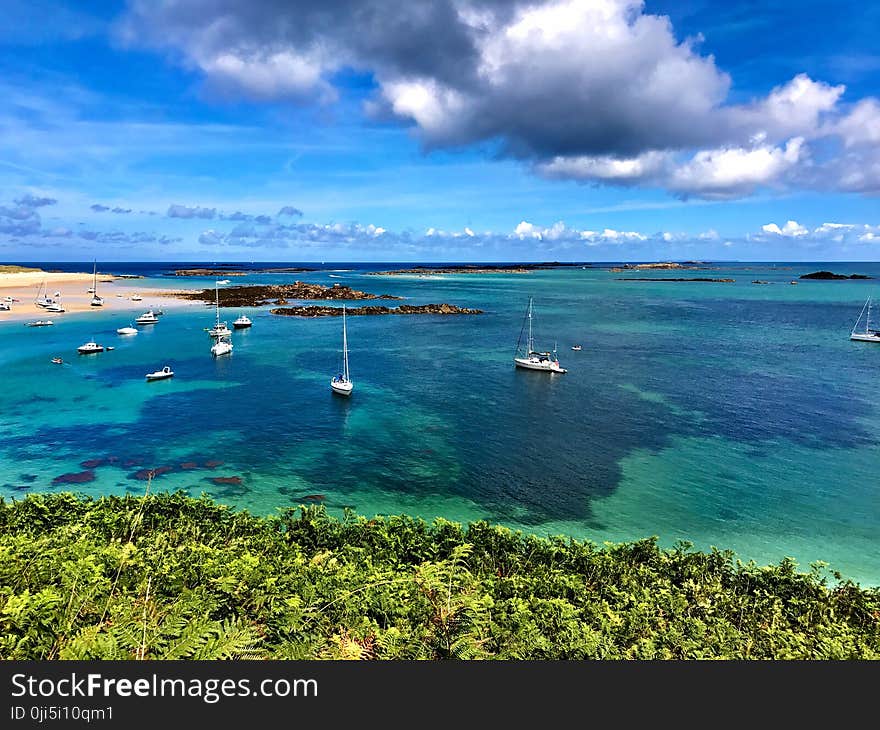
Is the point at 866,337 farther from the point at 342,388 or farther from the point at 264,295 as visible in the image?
the point at 264,295

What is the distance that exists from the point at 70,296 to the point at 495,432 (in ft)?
441

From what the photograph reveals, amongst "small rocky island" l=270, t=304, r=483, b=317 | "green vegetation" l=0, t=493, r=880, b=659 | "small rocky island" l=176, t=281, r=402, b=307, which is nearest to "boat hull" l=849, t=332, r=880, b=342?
"small rocky island" l=270, t=304, r=483, b=317

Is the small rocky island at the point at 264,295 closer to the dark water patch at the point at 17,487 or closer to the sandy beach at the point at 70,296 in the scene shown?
the sandy beach at the point at 70,296

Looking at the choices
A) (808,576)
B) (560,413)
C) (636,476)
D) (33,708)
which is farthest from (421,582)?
(560,413)

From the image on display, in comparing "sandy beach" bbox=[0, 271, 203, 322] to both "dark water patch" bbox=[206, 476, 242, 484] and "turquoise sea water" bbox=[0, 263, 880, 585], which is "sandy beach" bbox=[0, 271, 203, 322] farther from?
"dark water patch" bbox=[206, 476, 242, 484]

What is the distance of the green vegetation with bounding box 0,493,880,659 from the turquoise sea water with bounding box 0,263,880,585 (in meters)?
8.79

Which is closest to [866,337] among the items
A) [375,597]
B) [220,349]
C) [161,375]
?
[220,349]

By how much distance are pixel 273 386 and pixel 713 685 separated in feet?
162

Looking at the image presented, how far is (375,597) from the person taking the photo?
13.3m

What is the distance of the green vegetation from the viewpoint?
36.6 feet

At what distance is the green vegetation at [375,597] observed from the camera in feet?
36.6

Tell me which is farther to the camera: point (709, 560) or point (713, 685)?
point (709, 560)

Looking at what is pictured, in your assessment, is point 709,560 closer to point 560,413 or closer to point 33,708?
point 33,708

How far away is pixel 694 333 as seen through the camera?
89.8 m
